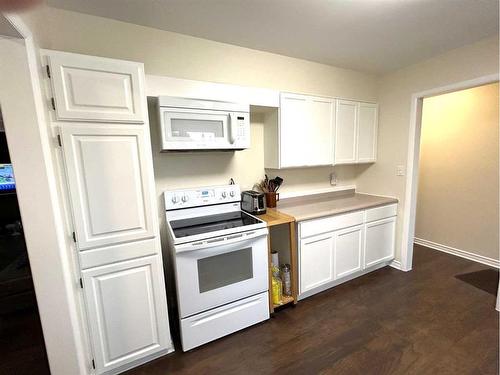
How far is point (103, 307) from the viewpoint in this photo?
1.41m

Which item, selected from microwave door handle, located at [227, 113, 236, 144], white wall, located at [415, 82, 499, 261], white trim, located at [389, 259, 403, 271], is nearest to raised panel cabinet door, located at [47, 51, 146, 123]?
microwave door handle, located at [227, 113, 236, 144]

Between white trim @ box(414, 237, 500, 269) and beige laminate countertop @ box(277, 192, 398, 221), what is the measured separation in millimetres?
1336

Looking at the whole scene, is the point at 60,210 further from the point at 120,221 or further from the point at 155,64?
the point at 155,64

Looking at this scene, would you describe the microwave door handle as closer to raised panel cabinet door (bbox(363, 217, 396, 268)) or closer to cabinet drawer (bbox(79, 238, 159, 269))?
cabinet drawer (bbox(79, 238, 159, 269))

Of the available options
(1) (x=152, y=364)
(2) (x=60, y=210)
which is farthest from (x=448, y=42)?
(1) (x=152, y=364)

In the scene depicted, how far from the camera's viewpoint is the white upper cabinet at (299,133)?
221cm

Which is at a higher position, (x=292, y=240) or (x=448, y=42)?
(x=448, y=42)

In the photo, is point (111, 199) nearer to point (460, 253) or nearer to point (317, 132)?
point (317, 132)

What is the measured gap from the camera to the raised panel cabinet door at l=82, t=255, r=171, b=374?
1392mm

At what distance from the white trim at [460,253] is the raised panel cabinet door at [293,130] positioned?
258 cm

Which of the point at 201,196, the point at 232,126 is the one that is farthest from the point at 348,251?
the point at 232,126

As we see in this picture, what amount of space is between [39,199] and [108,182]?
0.32 m

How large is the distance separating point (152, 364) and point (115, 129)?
159 cm

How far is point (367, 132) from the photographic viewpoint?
277 cm
